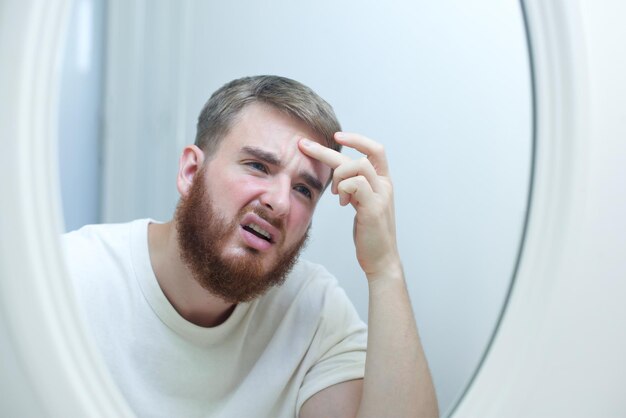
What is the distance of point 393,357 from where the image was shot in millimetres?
634

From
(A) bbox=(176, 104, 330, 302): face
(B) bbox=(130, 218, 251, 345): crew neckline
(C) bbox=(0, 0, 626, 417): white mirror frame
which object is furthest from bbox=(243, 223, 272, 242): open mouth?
(C) bbox=(0, 0, 626, 417): white mirror frame

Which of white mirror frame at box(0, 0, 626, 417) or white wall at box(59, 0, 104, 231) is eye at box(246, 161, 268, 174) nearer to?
white wall at box(59, 0, 104, 231)

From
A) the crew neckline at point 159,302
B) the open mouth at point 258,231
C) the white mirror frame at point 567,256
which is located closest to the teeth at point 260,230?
the open mouth at point 258,231

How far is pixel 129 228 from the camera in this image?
0.58 metres

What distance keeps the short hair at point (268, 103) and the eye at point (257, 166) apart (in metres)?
0.05

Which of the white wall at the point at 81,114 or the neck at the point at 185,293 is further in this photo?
the neck at the point at 185,293

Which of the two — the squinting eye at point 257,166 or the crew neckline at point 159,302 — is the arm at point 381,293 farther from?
the crew neckline at point 159,302

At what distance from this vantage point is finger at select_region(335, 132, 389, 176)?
0.60m

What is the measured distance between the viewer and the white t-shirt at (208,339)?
0.55 meters

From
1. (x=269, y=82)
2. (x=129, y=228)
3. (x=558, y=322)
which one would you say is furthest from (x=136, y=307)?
(x=558, y=322)

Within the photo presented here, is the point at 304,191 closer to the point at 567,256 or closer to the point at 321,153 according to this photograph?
the point at 321,153

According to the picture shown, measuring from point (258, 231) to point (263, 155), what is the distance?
85 millimetres

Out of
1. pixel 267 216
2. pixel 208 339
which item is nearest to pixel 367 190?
pixel 267 216

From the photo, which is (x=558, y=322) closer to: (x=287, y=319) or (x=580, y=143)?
(x=580, y=143)
